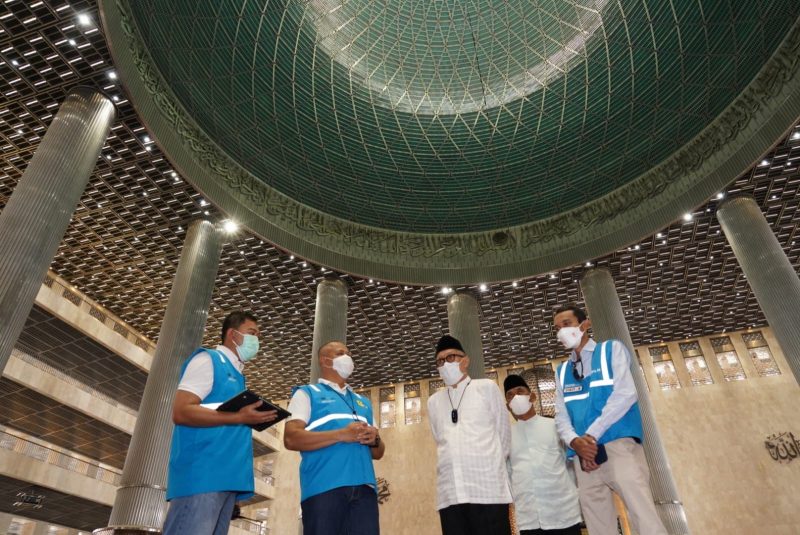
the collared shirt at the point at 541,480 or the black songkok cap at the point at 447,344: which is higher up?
the black songkok cap at the point at 447,344

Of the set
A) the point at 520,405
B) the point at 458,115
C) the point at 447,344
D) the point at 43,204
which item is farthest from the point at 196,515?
the point at 458,115

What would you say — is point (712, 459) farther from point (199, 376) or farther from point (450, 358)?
point (199, 376)

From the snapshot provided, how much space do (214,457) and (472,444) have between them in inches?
71.3

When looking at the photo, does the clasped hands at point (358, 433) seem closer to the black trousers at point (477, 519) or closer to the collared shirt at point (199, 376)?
the black trousers at point (477, 519)

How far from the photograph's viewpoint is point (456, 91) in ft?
70.9

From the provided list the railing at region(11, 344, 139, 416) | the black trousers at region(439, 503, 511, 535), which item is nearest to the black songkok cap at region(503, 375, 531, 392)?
the black trousers at region(439, 503, 511, 535)

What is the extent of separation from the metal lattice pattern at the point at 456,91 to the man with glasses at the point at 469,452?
596 inches

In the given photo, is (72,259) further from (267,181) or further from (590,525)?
(590,525)

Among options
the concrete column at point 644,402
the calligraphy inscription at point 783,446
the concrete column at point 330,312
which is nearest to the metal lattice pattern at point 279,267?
the concrete column at point 330,312

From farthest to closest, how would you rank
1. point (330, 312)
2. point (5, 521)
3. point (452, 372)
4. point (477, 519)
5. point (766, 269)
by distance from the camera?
point (5, 521) < point (330, 312) < point (766, 269) < point (452, 372) < point (477, 519)

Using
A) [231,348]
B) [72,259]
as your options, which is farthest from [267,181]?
[231,348]

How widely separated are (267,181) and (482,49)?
9593 millimetres

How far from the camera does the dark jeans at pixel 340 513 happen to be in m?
3.45

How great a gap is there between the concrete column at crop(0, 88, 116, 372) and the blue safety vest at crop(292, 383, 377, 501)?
29.8 feet
